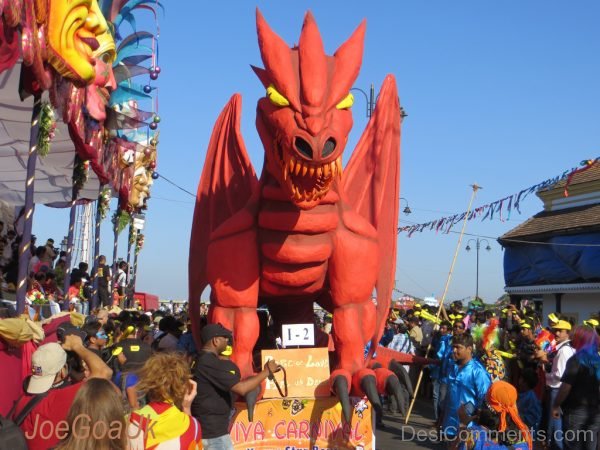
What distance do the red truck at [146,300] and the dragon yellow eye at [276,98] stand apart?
13754mm

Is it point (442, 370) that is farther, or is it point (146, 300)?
point (146, 300)

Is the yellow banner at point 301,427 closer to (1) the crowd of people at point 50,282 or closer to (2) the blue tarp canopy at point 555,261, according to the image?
(1) the crowd of people at point 50,282

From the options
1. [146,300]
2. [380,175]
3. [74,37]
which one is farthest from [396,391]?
[146,300]

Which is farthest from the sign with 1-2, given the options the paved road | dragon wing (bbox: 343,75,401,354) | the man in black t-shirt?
the paved road

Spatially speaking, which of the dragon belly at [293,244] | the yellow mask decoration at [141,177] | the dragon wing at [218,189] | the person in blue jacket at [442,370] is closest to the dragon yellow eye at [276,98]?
the dragon belly at [293,244]

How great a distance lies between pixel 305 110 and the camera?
5.41 m

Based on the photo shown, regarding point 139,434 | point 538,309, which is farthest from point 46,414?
point 538,309

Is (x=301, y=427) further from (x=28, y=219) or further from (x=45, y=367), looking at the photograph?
(x=28, y=219)

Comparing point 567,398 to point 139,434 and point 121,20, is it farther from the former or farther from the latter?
point 121,20

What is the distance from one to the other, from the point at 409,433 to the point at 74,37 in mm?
6002

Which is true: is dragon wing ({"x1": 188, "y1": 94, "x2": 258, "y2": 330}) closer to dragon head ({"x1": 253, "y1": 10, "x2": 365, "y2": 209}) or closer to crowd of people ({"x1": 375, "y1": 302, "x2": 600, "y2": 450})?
dragon head ({"x1": 253, "y1": 10, "x2": 365, "y2": 209})

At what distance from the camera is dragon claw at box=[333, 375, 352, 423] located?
5.39 meters

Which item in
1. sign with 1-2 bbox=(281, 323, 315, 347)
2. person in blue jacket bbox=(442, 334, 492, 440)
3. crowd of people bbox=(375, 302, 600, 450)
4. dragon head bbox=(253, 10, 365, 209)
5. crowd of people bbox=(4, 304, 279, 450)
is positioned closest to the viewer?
crowd of people bbox=(4, 304, 279, 450)

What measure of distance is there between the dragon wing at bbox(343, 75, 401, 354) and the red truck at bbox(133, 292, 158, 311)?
41.2ft
